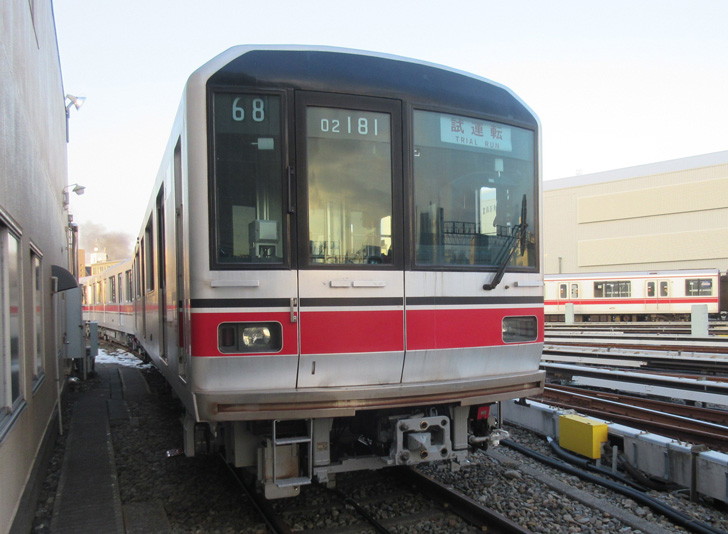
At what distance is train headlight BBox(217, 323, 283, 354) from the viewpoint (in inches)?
146

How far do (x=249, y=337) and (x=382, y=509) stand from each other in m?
1.92

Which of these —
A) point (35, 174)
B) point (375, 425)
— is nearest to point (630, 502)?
point (375, 425)

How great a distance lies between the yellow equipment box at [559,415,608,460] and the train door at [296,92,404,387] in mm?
2983

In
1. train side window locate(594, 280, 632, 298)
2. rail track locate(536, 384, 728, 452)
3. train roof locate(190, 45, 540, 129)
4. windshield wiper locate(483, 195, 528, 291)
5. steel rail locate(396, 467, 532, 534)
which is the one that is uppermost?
train roof locate(190, 45, 540, 129)

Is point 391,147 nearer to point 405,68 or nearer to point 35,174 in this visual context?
point 405,68

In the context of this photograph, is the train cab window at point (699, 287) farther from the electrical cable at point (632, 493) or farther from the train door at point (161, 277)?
the train door at point (161, 277)

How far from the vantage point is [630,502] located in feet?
15.7

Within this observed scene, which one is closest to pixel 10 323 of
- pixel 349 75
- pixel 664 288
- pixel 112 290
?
pixel 349 75

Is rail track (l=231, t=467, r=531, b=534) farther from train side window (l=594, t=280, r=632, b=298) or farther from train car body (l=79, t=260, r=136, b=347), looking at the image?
train side window (l=594, t=280, r=632, b=298)

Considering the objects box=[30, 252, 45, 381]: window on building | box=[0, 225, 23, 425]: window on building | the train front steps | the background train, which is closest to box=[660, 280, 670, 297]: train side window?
the background train

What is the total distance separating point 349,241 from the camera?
3965mm

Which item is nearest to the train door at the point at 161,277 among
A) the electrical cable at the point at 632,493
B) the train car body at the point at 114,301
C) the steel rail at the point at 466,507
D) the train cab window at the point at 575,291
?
the steel rail at the point at 466,507

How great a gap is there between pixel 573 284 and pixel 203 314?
2939cm

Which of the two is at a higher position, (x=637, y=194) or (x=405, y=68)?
(x=637, y=194)
